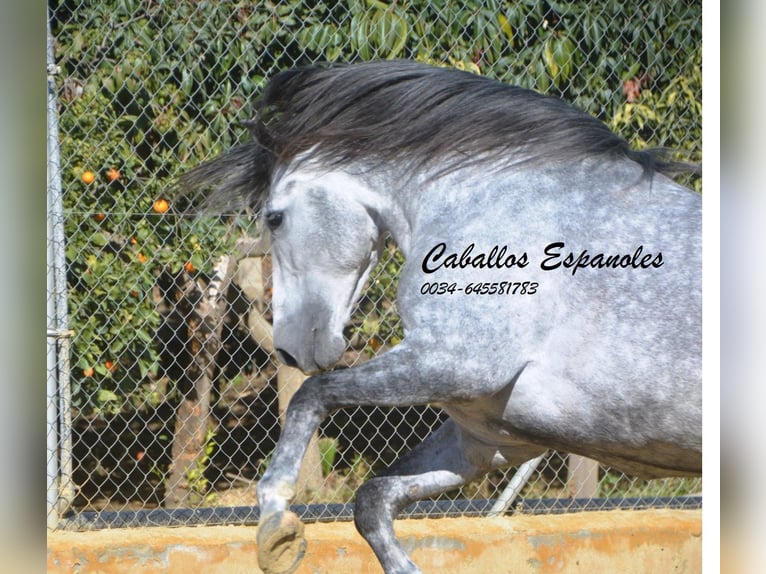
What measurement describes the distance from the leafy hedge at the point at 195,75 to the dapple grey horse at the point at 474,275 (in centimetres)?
59

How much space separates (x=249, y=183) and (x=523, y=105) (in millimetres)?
749

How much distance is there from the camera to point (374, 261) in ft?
9.43

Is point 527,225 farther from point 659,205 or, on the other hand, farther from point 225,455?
point 225,455

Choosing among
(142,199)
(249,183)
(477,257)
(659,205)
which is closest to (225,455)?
(142,199)

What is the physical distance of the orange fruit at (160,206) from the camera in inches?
137

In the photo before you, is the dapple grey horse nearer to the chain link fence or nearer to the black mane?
the black mane

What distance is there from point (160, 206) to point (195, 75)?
1.41ft

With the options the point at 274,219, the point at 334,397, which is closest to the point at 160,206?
the point at 274,219

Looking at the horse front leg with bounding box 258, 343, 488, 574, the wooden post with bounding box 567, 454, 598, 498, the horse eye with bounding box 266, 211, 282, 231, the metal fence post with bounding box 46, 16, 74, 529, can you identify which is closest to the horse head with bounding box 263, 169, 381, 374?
the horse eye with bounding box 266, 211, 282, 231

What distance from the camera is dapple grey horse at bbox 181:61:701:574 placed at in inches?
101

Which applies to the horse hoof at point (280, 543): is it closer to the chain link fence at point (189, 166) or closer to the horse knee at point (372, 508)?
the horse knee at point (372, 508)

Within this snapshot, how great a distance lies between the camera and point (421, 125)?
2.79 m

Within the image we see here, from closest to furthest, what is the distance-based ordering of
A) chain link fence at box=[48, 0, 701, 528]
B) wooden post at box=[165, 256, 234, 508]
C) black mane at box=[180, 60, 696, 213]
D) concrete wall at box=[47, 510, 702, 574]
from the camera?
black mane at box=[180, 60, 696, 213] < concrete wall at box=[47, 510, 702, 574] < chain link fence at box=[48, 0, 701, 528] < wooden post at box=[165, 256, 234, 508]

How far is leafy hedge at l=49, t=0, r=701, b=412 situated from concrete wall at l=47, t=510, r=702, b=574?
0.54 metres
